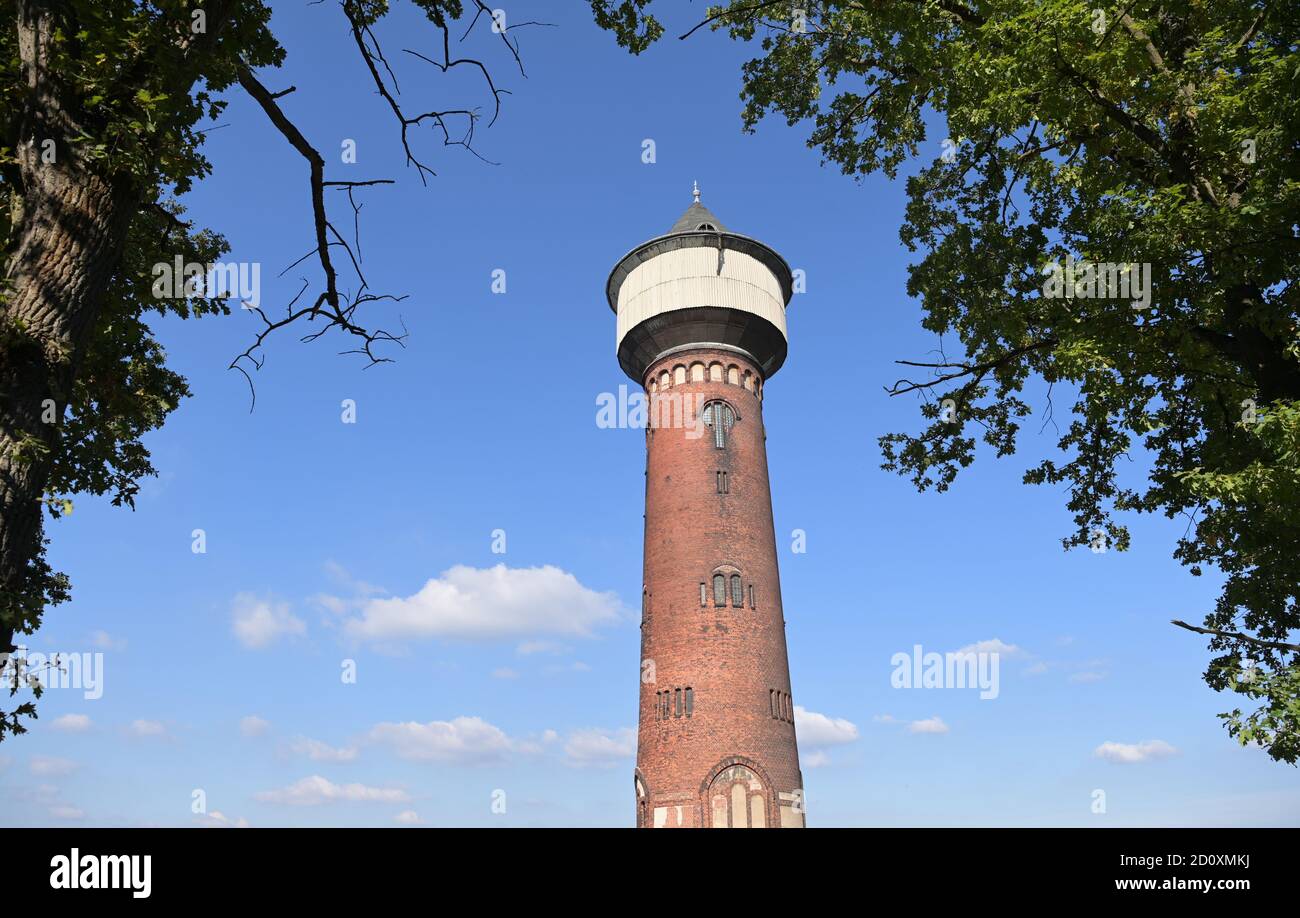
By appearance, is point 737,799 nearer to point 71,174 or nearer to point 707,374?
point 707,374

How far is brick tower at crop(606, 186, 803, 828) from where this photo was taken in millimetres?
23484

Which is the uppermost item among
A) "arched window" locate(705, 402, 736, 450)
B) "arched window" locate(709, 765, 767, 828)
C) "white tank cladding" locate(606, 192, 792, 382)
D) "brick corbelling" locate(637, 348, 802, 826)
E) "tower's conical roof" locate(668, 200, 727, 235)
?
"tower's conical roof" locate(668, 200, 727, 235)

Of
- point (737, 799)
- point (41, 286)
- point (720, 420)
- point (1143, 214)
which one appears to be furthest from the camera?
point (720, 420)

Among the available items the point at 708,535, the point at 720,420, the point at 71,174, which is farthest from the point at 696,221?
the point at 71,174

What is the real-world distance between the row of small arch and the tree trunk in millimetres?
23739

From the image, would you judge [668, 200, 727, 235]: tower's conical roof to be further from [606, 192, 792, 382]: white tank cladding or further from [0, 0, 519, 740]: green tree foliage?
[0, 0, 519, 740]: green tree foliage

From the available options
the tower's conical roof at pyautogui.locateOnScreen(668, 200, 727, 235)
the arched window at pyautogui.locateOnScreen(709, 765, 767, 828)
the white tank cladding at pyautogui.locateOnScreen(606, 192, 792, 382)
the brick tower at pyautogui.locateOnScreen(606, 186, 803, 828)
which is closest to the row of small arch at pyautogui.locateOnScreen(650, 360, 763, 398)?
the brick tower at pyautogui.locateOnScreen(606, 186, 803, 828)

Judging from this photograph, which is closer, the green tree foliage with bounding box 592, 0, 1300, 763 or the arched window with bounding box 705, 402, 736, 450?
the green tree foliage with bounding box 592, 0, 1300, 763

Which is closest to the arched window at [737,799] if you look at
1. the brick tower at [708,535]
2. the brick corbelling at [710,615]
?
the brick tower at [708,535]

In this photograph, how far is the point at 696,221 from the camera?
31.0 m

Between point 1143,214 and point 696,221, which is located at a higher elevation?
point 696,221

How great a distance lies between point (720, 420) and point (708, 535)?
3998 millimetres

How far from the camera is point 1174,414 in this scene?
12562 millimetres
